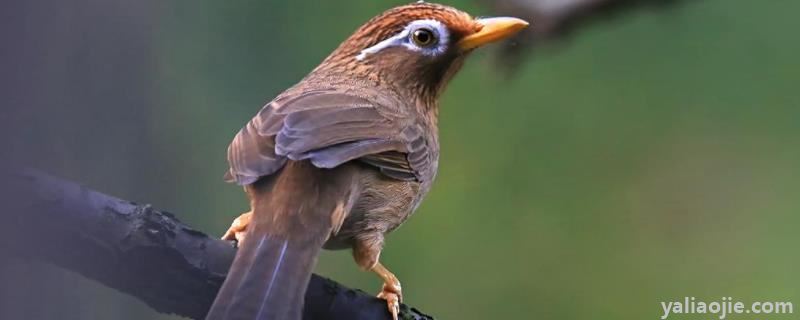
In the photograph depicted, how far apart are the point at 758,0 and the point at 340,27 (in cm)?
232

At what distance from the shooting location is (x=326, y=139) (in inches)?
122

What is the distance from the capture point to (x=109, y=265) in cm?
264

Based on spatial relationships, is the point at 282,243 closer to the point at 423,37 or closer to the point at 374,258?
the point at 374,258

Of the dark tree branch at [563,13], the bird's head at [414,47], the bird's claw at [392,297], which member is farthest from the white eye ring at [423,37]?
the bird's claw at [392,297]

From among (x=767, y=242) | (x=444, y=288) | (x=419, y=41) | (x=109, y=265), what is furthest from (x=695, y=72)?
(x=109, y=265)

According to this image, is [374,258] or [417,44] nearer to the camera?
[374,258]

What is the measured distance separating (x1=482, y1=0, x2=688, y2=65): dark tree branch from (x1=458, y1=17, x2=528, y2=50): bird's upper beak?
229 millimetres

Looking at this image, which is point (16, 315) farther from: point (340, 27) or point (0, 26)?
point (340, 27)

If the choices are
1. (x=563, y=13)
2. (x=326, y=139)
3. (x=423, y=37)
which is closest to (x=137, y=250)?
(x=326, y=139)

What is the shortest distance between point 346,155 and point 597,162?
370 cm

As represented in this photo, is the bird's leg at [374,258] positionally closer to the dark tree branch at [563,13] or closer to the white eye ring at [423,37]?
the white eye ring at [423,37]

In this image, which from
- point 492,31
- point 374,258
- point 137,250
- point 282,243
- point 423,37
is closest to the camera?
point 137,250

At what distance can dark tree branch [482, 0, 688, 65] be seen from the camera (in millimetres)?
4078

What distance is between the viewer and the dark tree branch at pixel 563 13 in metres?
4.08
